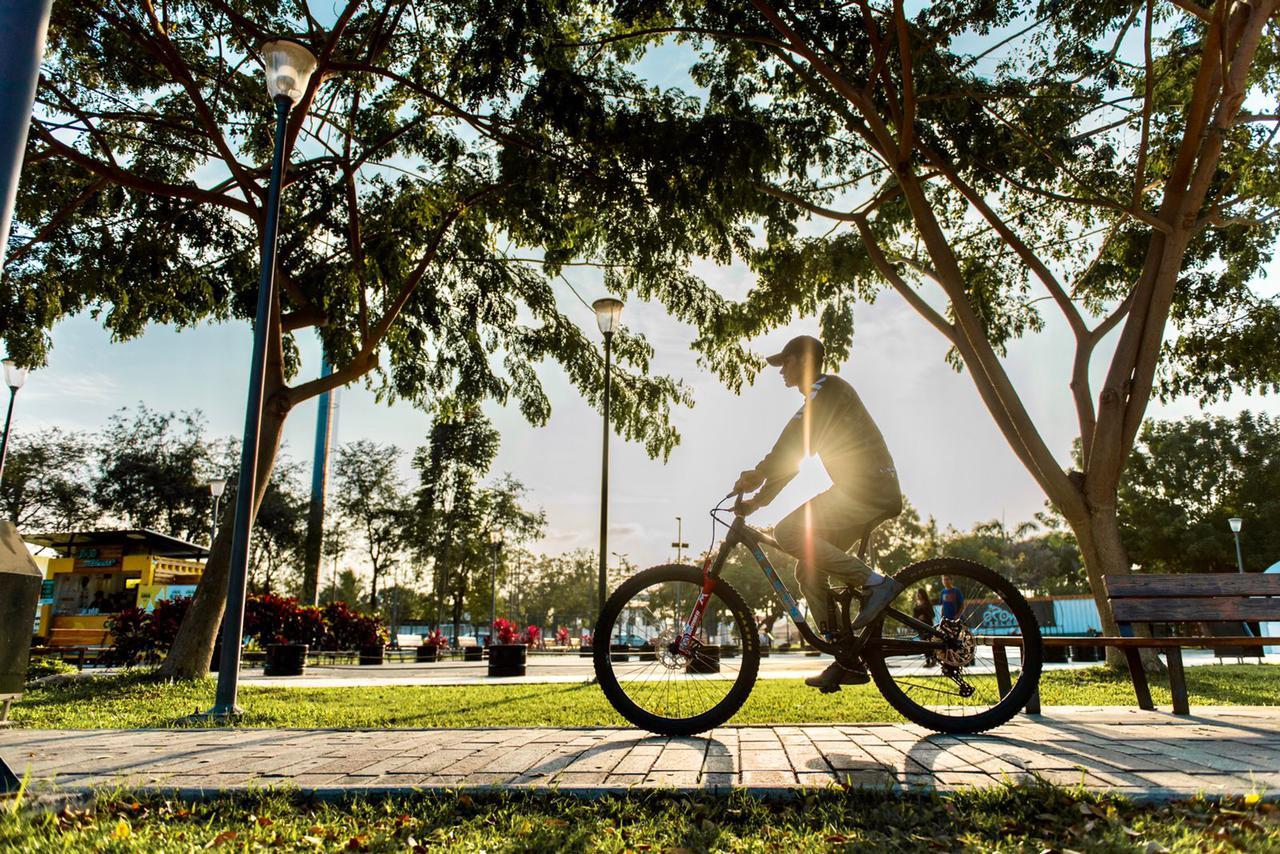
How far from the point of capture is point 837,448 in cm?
452

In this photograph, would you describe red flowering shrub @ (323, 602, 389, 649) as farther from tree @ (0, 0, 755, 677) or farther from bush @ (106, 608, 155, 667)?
tree @ (0, 0, 755, 677)

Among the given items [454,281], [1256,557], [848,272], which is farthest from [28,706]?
[1256,557]

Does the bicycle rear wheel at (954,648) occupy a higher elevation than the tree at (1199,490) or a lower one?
lower

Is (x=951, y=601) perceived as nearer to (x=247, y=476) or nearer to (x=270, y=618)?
(x=247, y=476)

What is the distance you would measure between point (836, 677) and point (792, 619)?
445mm

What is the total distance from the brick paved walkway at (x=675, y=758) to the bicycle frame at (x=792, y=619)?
1.46 ft

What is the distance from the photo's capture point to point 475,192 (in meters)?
12.4

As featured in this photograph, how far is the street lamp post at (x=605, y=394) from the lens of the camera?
1365 centimetres

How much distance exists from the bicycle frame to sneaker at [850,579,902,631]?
57mm

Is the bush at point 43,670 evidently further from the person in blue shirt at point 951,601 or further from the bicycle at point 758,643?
the person in blue shirt at point 951,601

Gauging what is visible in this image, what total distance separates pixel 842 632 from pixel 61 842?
343cm

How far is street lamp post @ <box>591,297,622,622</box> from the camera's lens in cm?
1365

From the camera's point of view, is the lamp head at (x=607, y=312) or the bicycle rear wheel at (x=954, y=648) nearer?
the bicycle rear wheel at (x=954, y=648)

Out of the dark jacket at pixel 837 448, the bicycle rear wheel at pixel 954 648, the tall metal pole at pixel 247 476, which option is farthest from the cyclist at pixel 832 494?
the tall metal pole at pixel 247 476
